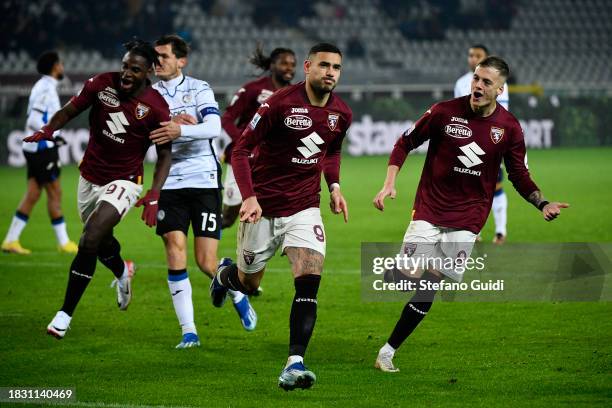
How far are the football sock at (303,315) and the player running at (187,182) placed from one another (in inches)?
67.6

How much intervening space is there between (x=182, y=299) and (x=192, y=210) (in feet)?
2.69

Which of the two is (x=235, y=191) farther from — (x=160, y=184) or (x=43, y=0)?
(x=43, y=0)

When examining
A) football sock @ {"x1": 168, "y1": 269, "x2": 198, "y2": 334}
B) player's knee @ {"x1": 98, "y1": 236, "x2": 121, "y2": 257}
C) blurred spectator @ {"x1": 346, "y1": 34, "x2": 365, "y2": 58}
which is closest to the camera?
football sock @ {"x1": 168, "y1": 269, "x2": 198, "y2": 334}

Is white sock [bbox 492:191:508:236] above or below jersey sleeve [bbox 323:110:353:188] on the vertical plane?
below

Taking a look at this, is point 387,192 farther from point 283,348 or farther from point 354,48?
point 354,48

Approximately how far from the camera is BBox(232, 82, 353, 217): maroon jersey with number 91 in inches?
275

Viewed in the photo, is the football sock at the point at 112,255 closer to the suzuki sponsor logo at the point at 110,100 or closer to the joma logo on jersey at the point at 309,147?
the suzuki sponsor logo at the point at 110,100

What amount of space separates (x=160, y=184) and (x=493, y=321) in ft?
10.4

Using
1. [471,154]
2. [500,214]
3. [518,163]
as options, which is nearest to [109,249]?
[471,154]

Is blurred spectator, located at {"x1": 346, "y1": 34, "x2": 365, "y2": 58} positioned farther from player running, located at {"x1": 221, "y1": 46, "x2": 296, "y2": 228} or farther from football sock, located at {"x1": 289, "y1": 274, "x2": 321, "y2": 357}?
football sock, located at {"x1": 289, "y1": 274, "x2": 321, "y2": 357}

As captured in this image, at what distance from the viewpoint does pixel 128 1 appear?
114ft

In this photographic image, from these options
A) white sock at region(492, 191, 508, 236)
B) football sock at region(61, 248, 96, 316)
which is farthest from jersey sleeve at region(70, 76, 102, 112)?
white sock at region(492, 191, 508, 236)

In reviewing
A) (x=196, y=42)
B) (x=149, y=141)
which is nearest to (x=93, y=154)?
(x=149, y=141)

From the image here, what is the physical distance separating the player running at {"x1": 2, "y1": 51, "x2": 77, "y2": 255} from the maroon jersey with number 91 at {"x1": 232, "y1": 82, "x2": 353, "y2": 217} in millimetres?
6893
